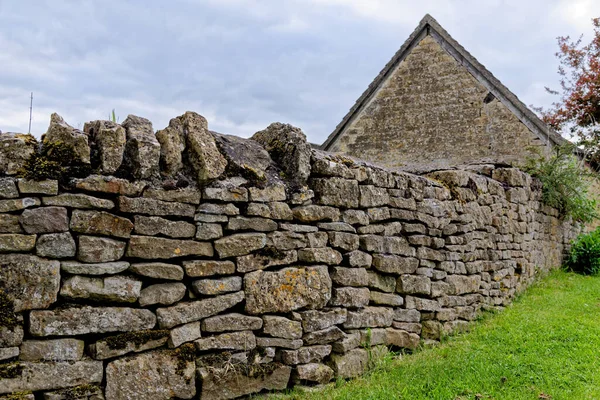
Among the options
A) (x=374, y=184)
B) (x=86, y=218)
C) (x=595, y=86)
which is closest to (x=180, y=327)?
(x=86, y=218)

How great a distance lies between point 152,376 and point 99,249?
93 centimetres

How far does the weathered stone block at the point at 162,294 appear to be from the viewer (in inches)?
138

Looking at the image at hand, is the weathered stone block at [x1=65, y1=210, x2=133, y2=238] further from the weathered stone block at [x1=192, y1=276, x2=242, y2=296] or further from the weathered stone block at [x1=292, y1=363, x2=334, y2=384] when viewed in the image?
the weathered stone block at [x1=292, y1=363, x2=334, y2=384]

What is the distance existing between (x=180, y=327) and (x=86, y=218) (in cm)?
→ 99

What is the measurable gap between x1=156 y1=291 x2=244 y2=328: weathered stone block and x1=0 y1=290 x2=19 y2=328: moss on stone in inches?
34.3

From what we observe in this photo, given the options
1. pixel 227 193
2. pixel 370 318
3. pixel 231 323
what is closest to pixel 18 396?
pixel 231 323

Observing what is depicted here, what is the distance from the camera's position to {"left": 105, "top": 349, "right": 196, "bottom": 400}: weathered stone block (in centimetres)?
333

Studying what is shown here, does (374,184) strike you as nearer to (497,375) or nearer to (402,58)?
(497,375)

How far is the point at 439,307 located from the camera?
582cm

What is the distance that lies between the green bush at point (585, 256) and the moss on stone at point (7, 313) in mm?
10584

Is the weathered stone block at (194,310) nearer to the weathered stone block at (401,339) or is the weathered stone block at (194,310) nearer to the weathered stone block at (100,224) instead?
the weathered stone block at (100,224)

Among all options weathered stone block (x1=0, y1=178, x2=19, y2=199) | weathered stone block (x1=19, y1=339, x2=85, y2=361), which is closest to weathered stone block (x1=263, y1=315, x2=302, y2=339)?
weathered stone block (x1=19, y1=339, x2=85, y2=361)

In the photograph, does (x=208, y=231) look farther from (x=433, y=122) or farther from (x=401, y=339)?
(x=433, y=122)

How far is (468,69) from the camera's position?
39.0 ft
